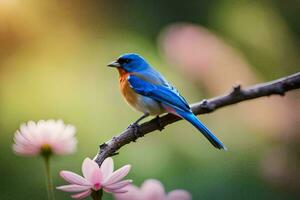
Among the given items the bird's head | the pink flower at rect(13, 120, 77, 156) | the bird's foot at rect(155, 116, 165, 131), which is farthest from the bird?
the pink flower at rect(13, 120, 77, 156)

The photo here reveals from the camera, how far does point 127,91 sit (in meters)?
1.03

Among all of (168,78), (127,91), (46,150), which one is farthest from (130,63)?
(46,150)

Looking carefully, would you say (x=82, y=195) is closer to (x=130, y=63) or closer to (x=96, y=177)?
(x=96, y=177)

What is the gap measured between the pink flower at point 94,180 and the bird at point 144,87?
1.56 feet

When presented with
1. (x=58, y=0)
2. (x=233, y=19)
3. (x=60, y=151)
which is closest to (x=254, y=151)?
(x=233, y=19)

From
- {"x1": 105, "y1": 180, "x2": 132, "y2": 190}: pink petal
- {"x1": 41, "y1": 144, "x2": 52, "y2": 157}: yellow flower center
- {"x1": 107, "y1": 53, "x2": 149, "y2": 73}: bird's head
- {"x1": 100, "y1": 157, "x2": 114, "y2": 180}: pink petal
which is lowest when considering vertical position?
{"x1": 105, "y1": 180, "x2": 132, "y2": 190}: pink petal

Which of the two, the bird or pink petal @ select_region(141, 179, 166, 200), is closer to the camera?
pink petal @ select_region(141, 179, 166, 200)

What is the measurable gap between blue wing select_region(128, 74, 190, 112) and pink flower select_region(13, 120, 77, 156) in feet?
1.25

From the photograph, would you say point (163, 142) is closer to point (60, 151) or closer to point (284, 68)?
point (284, 68)

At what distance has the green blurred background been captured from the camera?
1.05 meters

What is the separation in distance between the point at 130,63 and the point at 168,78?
Result: 167mm

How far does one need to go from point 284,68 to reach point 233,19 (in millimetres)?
177

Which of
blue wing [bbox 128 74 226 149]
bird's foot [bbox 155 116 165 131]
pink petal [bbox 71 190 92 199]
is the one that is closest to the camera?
pink petal [bbox 71 190 92 199]

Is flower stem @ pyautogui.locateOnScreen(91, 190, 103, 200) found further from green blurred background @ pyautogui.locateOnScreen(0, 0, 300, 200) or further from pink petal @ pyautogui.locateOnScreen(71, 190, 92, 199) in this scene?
green blurred background @ pyautogui.locateOnScreen(0, 0, 300, 200)
